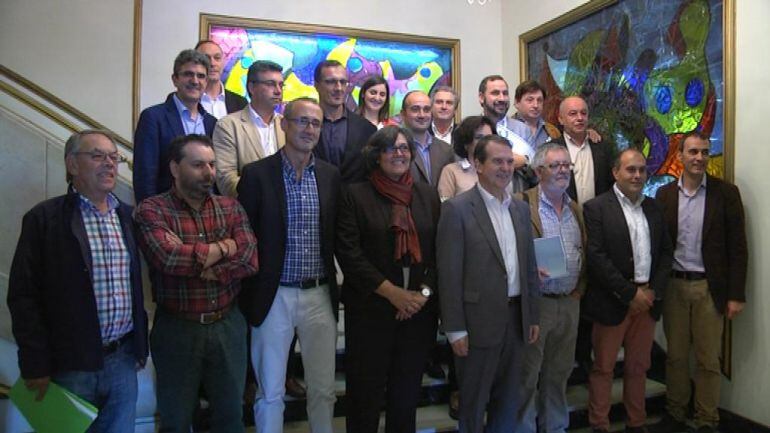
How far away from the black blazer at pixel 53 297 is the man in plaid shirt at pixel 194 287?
0.76 ft

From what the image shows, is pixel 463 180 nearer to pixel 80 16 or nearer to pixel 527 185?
pixel 527 185

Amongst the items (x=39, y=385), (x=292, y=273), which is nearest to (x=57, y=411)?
(x=39, y=385)

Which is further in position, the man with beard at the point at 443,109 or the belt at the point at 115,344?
the man with beard at the point at 443,109

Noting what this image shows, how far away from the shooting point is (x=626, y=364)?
3.21m

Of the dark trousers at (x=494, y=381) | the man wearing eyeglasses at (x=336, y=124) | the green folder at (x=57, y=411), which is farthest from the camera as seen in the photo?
the man wearing eyeglasses at (x=336, y=124)

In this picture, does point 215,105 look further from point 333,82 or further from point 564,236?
point 564,236

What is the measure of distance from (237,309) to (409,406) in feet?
2.78

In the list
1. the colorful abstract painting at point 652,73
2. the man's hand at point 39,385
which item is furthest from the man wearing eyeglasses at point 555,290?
the man's hand at point 39,385

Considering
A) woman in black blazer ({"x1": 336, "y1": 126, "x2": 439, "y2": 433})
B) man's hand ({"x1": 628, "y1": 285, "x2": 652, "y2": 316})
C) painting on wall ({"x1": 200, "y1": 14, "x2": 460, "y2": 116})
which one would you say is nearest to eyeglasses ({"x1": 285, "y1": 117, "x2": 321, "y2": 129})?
woman in black blazer ({"x1": 336, "y1": 126, "x2": 439, "y2": 433})

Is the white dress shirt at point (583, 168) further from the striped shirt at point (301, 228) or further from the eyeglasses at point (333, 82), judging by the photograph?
the striped shirt at point (301, 228)

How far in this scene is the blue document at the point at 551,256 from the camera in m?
2.70

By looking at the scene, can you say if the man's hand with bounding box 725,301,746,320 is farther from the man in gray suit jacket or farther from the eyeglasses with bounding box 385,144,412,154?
the eyeglasses with bounding box 385,144,412,154

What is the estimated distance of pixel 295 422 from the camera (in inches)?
119

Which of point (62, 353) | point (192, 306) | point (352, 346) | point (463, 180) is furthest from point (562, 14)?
point (62, 353)
